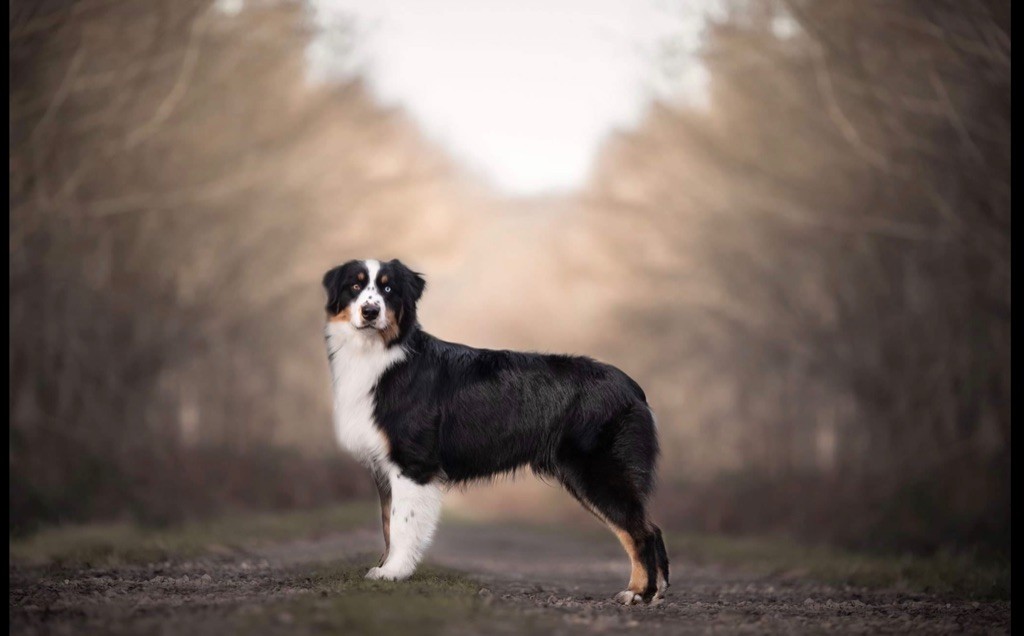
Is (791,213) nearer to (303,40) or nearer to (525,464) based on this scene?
(303,40)

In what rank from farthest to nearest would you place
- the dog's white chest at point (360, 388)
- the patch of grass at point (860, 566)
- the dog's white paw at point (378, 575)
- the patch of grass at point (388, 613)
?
the patch of grass at point (860, 566), the dog's white chest at point (360, 388), the dog's white paw at point (378, 575), the patch of grass at point (388, 613)

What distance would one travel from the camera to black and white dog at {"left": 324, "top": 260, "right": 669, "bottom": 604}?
32.1ft

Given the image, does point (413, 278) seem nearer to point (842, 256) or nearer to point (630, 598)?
point (630, 598)

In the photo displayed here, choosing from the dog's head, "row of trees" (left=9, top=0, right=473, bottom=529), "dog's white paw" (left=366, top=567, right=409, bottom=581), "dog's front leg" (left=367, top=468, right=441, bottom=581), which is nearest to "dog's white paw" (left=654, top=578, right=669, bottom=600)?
"dog's front leg" (left=367, top=468, right=441, bottom=581)

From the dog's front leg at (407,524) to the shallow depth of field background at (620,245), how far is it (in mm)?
8538

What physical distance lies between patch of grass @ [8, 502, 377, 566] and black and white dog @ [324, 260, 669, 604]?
3407mm

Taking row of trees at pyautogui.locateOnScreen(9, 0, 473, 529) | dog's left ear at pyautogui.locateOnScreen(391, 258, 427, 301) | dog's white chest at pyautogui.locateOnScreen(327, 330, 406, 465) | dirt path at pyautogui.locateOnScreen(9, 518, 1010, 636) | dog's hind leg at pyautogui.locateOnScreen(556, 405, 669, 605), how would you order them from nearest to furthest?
dirt path at pyautogui.locateOnScreen(9, 518, 1010, 636), dog's hind leg at pyautogui.locateOnScreen(556, 405, 669, 605), dog's white chest at pyautogui.locateOnScreen(327, 330, 406, 465), dog's left ear at pyautogui.locateOnScreen(391, 258, 427, 301), row of trees at pyautogui.locateOnScreen(9, 0, 473, 529)

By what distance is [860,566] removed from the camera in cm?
1510

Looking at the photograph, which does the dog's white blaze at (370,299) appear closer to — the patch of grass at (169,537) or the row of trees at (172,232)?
the patch of grass at (169,537)

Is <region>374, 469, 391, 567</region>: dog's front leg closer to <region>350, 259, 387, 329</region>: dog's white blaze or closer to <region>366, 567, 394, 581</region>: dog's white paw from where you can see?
<region>366, 567, 394, 581</region>: dog's white paw

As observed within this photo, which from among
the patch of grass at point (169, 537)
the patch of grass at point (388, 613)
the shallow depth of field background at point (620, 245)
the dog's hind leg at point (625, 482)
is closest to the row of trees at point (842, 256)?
the shallow depth of field background at point (620, 245)

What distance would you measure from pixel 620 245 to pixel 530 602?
75.9ft

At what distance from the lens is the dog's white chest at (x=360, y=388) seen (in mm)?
9945

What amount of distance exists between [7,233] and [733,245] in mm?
16887
